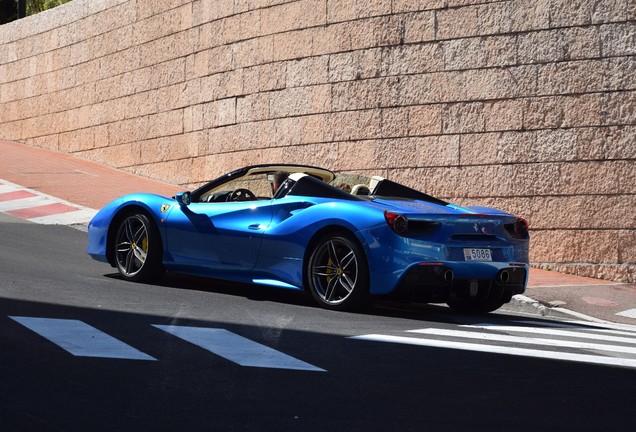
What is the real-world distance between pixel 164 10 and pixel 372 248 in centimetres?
1296

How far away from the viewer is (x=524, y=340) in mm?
8281

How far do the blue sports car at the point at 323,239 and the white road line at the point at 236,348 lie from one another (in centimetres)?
173

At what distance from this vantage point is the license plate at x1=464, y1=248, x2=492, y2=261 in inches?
360

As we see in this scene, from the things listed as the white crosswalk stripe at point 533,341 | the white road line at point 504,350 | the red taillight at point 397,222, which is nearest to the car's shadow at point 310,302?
the white crosswalk stripe at point 533,341

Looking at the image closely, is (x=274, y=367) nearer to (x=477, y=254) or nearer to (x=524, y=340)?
(x=524, y=340)

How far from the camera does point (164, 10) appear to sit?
20.8m

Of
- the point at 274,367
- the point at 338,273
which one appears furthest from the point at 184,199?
the point at 274,367

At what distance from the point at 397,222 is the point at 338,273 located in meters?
0.71

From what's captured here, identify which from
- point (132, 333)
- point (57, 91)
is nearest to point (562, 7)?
point (132, 333)

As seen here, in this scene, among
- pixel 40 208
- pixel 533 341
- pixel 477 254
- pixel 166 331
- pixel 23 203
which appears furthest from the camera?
pixel 23 203

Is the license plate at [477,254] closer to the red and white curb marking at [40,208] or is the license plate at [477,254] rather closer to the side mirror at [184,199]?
the side mirror at [184,199]

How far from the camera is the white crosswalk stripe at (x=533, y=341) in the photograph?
7598 mm

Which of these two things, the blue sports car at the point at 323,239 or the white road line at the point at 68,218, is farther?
the white road line at the point at 68,218

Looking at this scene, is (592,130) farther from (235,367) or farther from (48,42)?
(48,42)
